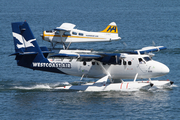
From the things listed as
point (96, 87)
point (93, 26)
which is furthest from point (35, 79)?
point (93, 26)

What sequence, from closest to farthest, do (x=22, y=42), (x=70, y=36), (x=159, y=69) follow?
(x=159, y=69) → (x=22, y=42) → (x=70, y=36)

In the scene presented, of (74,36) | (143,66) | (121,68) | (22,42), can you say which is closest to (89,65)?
(121,68)

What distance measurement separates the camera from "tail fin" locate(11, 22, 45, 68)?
1385 inches

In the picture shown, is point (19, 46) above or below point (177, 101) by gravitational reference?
above

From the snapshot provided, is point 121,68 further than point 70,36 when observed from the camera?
No

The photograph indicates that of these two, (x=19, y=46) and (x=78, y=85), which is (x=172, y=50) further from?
(x=19, y=46)

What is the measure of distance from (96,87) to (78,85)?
1.95 m

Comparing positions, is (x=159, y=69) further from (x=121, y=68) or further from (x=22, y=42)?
(x=22, y=42)

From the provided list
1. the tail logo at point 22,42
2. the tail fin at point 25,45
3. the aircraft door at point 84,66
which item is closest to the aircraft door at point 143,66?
the aircraft door at point 84,66

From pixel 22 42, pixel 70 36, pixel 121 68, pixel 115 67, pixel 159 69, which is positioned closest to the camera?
pixel 159 69

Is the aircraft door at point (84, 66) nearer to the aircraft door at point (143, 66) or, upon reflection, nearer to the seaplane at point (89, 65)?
the seaplane at point (89, 65)

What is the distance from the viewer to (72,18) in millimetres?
112500

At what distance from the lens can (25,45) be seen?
35.3m

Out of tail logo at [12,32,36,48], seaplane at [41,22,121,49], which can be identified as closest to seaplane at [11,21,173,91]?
tail logo at [12,32,36,48]
